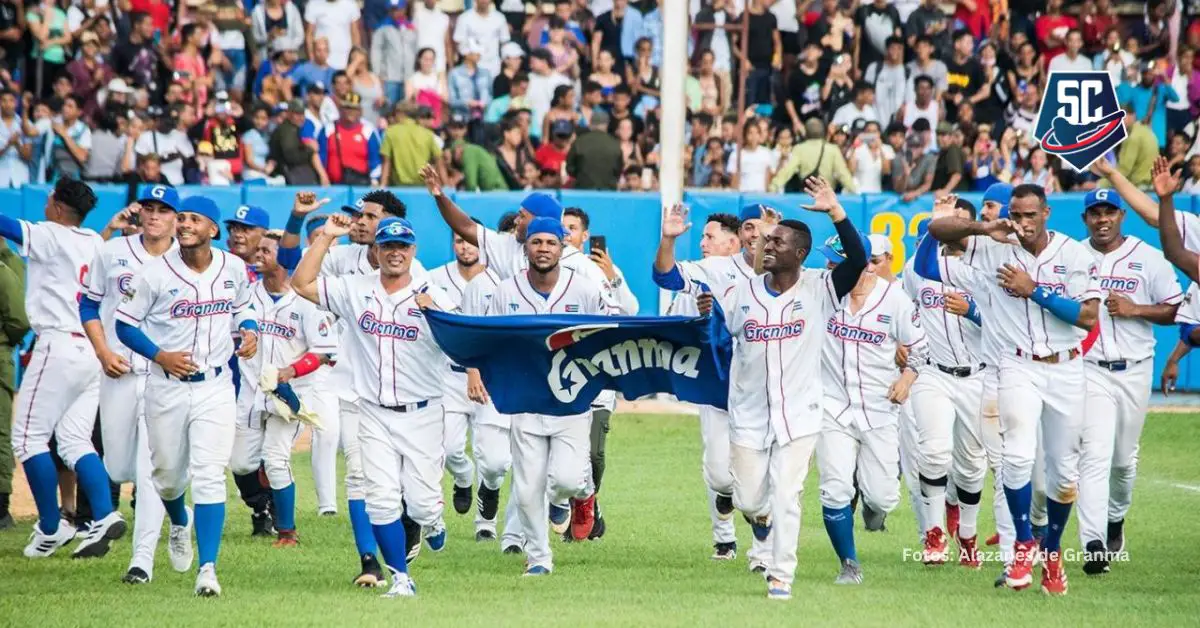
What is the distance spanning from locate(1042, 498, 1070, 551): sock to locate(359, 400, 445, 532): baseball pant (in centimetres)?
369

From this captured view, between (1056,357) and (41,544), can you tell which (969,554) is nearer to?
(1056,357)

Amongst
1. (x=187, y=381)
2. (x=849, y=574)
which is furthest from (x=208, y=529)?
(x=849, y=574)

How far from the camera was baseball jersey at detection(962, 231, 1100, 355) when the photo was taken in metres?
9.98

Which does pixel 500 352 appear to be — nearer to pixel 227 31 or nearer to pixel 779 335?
pixel 779 335

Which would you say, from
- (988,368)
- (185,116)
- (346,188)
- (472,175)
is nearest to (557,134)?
(472,175)

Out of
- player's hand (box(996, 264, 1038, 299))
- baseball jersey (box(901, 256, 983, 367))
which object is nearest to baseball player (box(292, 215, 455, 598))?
player's hand (box(996, 264, 1038, 299))

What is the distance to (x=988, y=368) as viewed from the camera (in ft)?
35.7

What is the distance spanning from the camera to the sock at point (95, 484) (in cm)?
1121

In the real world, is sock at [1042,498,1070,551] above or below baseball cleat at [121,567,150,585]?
above

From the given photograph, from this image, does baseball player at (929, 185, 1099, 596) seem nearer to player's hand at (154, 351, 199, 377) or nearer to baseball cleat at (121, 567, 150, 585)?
player's hand at (154, 351, 199, 377)

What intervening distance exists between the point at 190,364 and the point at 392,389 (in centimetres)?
117

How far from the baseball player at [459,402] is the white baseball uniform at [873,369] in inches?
111

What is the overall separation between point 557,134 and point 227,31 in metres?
4.98

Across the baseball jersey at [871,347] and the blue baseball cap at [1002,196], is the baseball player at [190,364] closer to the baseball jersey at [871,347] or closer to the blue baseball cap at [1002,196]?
the baseball jersey at [871,347]
